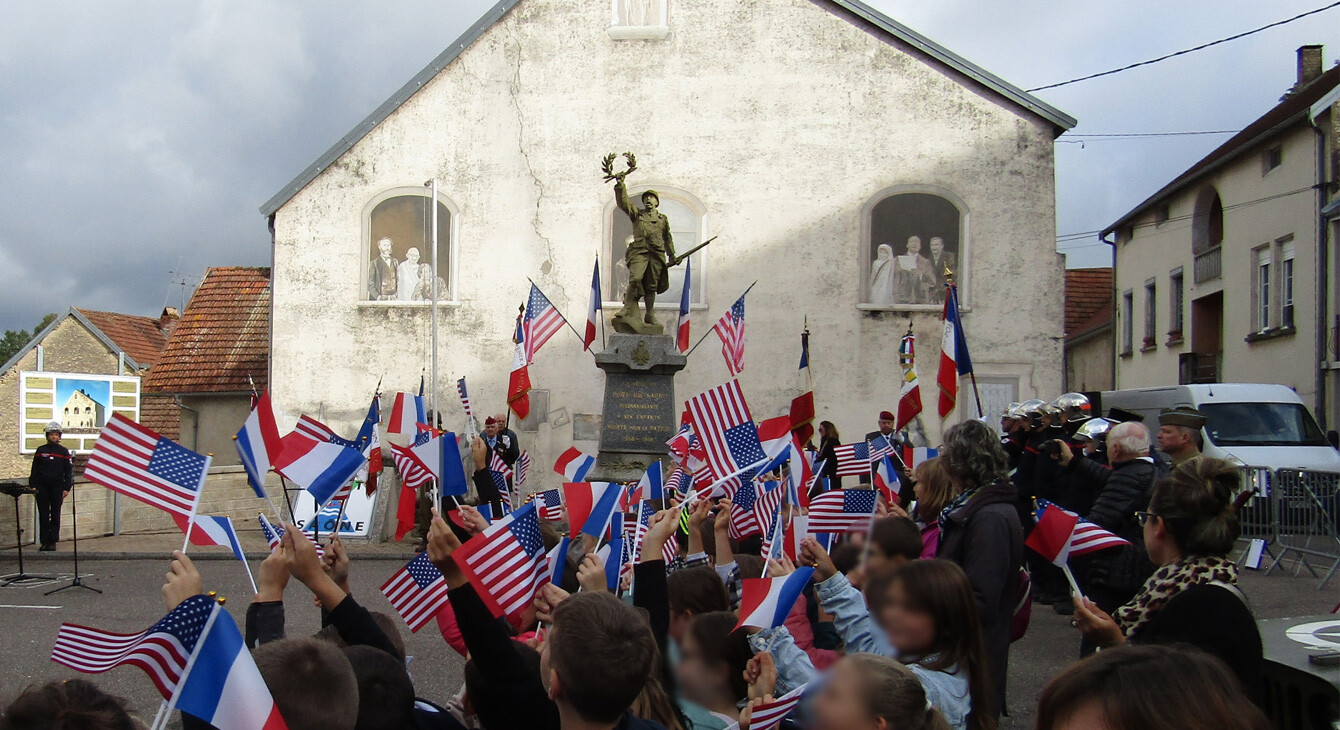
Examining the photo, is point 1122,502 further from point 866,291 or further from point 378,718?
point 866,291

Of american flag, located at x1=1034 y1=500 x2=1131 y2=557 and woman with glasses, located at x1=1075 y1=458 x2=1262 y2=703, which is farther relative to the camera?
american flag, located at x1=1034 y1=500 x2=1131 y2=557

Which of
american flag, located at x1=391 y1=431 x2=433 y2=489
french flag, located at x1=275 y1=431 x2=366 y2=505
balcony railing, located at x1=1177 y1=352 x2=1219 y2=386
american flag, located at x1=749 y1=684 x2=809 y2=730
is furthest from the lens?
balcony railing, located at x1=1177 y1=352 x2=1219 y2=386

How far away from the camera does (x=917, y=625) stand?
1.14 meters

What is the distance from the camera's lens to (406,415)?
29.5 feet

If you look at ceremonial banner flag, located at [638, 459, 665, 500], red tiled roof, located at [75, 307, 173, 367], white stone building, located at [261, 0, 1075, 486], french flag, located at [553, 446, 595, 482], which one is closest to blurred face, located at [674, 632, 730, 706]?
ceremonial banner flag, located at [638, 459, 665, 500]

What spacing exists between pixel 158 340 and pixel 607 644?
40103 mm

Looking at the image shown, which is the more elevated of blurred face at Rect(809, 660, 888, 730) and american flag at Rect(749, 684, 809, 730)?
blurred face at Rect(809, 660, 888, 730)

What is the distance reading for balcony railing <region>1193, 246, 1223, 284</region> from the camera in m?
24.9

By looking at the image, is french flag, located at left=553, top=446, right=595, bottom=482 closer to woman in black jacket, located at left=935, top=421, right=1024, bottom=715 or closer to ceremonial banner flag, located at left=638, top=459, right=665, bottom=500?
ceremonial banner flag, located at left=638, top=459, right=665, bottom=500

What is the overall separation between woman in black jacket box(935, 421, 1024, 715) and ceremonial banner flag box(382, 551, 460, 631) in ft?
6.59

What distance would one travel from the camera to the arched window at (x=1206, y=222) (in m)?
25.9

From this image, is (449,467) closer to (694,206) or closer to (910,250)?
(694,206)

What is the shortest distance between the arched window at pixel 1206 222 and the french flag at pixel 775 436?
76.1ft

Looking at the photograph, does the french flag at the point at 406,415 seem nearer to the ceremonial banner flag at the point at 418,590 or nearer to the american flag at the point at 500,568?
the ceremonial banner flag at the point at 418,590
